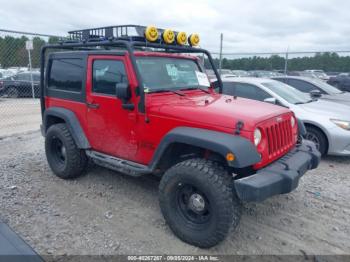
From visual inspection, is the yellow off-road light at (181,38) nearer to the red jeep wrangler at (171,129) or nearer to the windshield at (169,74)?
the red jeep wrangler at (171,129)

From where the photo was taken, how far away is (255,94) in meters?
6.45

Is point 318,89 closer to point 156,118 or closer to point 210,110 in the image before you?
point 210,110

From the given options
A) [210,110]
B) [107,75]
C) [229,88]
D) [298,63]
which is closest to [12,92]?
[229,88]

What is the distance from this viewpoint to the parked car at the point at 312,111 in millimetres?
5512

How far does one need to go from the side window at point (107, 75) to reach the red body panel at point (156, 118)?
0.23 feet

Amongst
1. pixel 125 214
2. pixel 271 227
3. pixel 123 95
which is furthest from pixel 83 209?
pixel 271 227

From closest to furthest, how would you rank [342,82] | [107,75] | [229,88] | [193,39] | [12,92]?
[107,75], [193,39], [229,88], [12,92], [342,82]

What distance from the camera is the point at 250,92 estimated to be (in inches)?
258

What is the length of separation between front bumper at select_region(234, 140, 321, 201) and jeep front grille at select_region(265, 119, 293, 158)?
0.12 meters

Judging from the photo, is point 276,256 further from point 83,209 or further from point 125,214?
point 83,209

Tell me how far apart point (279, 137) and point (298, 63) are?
22502 mm

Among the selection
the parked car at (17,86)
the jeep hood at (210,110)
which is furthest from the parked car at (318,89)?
the parked car at (17,86)

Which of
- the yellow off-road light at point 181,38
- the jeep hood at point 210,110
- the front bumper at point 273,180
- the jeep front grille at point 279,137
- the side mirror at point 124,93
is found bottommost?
the front bumper at point 273,180

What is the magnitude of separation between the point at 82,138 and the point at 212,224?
2.31 m
